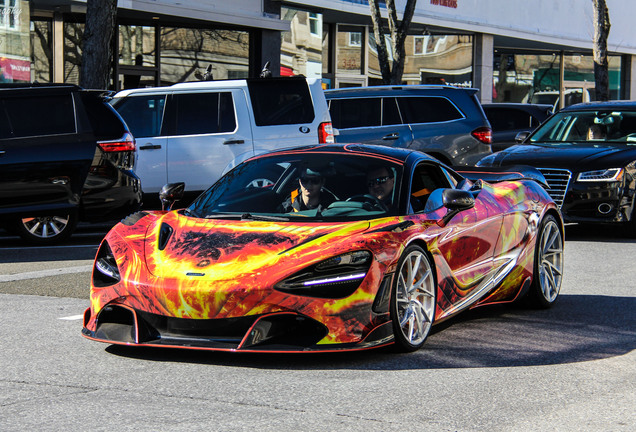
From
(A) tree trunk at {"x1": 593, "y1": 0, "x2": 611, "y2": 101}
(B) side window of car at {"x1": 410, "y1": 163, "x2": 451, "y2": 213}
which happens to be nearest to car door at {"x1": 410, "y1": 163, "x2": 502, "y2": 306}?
(B) side window of car at {"x1": 410, "y1": 163, "x2": 451, "y2": 213}

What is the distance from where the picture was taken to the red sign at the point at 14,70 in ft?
67.7

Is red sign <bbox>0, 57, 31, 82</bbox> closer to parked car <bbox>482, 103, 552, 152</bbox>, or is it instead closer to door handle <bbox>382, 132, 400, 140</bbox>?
door handle <bbox>382, 132, 400, 140</bbox>

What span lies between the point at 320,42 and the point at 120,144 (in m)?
18.6

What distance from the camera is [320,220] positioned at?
636cm

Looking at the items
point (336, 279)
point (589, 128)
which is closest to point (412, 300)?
point (336, 279)

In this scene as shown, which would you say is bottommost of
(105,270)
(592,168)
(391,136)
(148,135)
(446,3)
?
(105,270)

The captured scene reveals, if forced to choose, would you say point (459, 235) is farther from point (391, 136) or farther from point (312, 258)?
point (391, 136)

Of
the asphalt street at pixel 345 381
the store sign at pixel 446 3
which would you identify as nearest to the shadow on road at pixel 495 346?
the asphalt street at pixel 345 381

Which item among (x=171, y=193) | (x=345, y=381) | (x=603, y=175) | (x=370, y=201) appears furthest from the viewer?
(x=603, y=175)

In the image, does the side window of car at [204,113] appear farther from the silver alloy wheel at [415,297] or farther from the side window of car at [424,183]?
the silver alloy wheel at [415,297]

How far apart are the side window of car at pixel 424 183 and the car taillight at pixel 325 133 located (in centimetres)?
693

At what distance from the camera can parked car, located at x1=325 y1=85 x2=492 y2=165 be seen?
16.6 m

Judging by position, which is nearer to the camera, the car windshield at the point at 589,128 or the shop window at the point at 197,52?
the car windshield at the point at 589,128

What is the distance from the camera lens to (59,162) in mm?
12023
